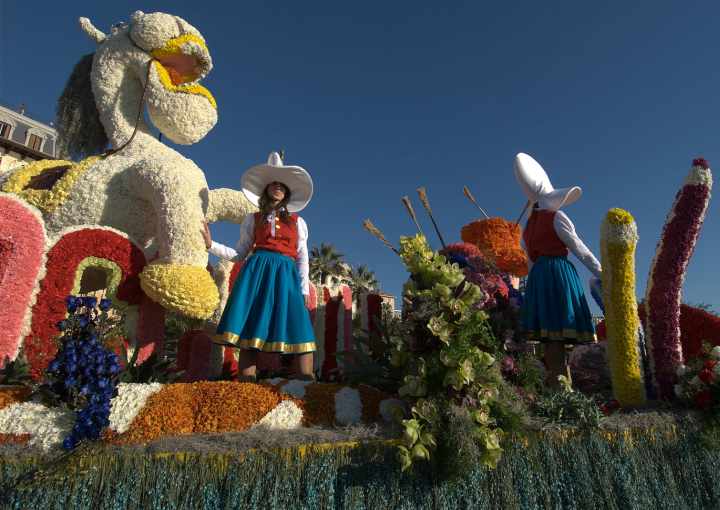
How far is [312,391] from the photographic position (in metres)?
2.77

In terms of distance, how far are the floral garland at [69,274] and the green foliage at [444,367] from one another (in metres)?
2.49

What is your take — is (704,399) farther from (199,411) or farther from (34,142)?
(34,142)

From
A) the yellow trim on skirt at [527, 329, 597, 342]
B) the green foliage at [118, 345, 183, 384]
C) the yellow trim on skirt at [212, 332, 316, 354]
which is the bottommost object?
the green foliage at [118, 345, 183, 384]

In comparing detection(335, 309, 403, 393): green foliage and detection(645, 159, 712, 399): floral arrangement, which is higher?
detection(645, 159, 712, 399): floral arrangement

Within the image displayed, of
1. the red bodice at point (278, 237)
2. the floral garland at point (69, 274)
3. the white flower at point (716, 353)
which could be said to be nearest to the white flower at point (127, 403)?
the floral garland at point (69, 274)

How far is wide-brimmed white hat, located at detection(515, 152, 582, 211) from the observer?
12.7 feet

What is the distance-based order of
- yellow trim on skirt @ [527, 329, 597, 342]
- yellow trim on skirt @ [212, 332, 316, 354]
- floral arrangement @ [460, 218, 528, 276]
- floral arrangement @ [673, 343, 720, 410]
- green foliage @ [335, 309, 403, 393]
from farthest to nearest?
floral arrangement @ [460, 218, 528, 276]
yellow trim on skirt @ [527, 329, 597, 342]
yellow trim on skirt @ [212, 332, 316, 354]
green foliage @ [335, 309, 403, 393]
floral arrangement @ [673, 343, 720, 410]

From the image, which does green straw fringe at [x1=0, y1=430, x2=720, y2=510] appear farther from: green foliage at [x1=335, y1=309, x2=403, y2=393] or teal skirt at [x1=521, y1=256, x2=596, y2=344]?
teal skirt at [x1=521, y1=256, x2=596, y2=344]

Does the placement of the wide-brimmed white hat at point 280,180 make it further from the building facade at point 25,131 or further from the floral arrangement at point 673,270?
the building facade at point 25,131

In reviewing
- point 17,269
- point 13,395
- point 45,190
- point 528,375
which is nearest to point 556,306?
point 528,375

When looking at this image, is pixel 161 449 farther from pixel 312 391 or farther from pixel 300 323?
pixel 300 323

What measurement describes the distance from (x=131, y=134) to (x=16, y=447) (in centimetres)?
348

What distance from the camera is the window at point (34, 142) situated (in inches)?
1054

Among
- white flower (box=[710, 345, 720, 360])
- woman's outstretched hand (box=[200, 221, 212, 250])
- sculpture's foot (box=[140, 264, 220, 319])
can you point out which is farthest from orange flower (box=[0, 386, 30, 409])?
white flower (box=[710, 345, 720, 360])
